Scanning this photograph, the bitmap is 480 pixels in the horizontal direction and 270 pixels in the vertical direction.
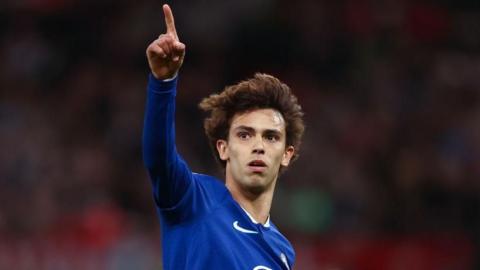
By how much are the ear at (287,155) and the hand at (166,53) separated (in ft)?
3.84

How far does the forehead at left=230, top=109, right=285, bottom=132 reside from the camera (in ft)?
18.0

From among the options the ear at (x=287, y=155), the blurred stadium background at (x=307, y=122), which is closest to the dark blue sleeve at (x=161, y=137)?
the ear at (x=287, y=155)

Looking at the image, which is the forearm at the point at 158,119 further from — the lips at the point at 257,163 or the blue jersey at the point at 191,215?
the lips at the point at 257,163

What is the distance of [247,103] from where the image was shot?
554 cm

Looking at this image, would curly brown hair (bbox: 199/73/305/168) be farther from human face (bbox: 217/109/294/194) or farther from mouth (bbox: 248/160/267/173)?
mouth (bbox: 248/160/267/173)

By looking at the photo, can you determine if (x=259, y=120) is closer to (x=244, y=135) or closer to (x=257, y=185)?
(x=244, y=135)

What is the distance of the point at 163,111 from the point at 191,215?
0.57 metres

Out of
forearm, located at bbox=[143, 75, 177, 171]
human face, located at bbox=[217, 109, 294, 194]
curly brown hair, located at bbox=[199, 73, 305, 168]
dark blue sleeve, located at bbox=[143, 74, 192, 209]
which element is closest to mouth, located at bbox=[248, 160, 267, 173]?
human face, located at bbox=[217, 109, 294, 194]

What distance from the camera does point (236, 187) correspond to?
215 inches

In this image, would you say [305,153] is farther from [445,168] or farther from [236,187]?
[236,187]

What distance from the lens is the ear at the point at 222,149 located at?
5.53 meters

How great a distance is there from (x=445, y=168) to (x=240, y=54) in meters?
2.86

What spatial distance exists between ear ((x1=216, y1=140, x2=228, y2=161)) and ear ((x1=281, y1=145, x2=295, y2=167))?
312mm

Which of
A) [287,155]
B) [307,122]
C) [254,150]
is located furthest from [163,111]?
[307,122]
